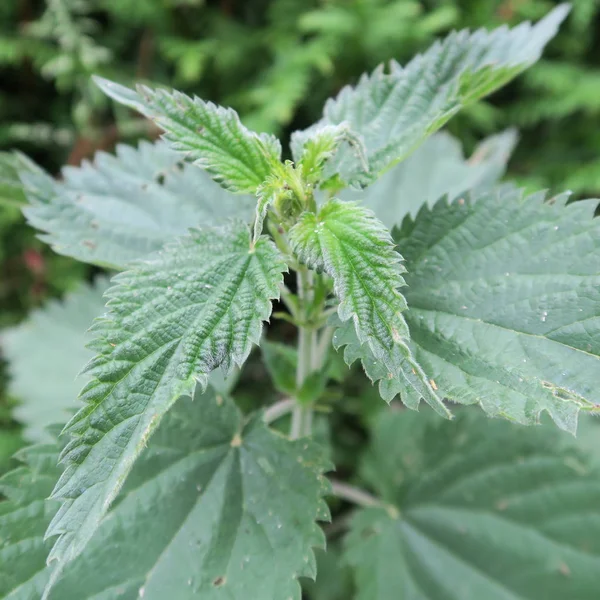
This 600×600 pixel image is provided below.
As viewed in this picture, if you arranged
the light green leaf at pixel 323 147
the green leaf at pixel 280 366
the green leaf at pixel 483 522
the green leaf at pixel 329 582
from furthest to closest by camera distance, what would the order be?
1. the green leaf at pixel 329 582
2. the green leaf at pixel 483 522
3. the green leaf at pixel 280 366
4. the light green leaf at pixel 323 147

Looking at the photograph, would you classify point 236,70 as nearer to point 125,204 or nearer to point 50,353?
point 125,204

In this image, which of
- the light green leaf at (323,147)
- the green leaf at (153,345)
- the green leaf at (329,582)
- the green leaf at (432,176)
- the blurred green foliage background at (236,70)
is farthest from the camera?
the blurred green foliage background at (236,70)

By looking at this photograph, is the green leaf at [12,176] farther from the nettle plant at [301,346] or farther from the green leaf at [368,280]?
the green leaf at [368,280]

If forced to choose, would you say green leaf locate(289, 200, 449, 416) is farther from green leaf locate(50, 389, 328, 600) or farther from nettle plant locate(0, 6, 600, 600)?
green leaf locate(50, 389, 328, 600)

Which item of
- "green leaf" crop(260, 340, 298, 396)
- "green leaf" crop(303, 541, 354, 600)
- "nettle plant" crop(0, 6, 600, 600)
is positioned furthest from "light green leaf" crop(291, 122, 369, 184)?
"green leaf" crop(303, 541, 354, 600)

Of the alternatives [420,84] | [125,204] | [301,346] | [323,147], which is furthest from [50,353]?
[420,84]

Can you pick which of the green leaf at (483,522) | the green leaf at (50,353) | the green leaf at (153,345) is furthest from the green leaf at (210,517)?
the green leaf at (50,353)
